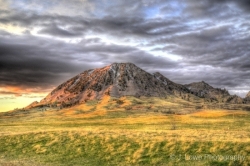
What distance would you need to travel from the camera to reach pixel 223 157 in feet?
92.1

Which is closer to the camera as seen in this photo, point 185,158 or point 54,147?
point 185,158

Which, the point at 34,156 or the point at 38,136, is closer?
the point at 34,156

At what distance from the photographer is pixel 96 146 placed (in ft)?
123

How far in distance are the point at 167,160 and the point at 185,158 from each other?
2.02 meters

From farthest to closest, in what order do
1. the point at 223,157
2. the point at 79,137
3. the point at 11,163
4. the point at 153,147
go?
the point at 79,137 → the point at 153,147 → the point at 11,163 → the point at 223,157

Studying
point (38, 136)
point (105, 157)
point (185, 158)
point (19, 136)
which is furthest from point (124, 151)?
point (19, 136)

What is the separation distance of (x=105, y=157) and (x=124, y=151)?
2.72m

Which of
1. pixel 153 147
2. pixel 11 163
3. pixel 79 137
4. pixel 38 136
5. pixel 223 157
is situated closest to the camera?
pixel 223 157

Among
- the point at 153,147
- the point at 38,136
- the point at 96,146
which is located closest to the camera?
the point at 153,147

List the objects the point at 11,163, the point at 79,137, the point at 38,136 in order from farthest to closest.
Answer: the point at 38,136 → the point at 79,137 → the point at 11,163

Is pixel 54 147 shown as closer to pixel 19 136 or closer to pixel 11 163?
pixel 11 163

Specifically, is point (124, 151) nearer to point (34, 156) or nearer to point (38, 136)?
point (34, 156)

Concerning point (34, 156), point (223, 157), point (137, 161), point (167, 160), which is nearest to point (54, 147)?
point (34, 156)

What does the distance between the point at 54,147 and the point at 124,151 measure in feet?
38.8
